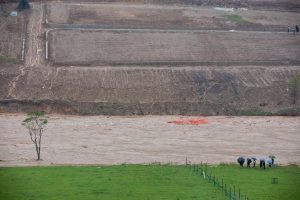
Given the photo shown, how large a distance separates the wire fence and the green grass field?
222 mm

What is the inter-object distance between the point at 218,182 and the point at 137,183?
3.12 metres

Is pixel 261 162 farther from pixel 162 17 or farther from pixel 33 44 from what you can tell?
pixel 162 17

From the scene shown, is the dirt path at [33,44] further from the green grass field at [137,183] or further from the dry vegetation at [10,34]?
the green grass field at [137,183]

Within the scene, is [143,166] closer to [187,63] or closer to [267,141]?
[267,141]

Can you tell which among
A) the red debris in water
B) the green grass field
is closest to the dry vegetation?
the red debris in water

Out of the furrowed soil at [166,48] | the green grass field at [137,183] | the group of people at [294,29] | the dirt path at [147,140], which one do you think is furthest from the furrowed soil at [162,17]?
the green grass field at [137,183]

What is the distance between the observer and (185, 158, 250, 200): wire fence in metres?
29.9

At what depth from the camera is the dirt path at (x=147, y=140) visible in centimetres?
4231

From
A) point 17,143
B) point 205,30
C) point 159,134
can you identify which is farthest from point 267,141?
point 205,30

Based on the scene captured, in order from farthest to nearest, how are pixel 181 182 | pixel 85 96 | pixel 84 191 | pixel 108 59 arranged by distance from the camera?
pixel 108 59, pixel 85 96, pixel 181 182, pixel 84 191

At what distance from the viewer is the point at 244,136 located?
4994 cm

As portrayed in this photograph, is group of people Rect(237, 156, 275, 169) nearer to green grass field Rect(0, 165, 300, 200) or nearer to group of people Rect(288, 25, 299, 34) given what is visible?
green grass field Rect(0, 165, 300, 200)

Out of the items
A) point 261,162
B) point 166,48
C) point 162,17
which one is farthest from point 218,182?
point 162,17

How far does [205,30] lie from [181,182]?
130 feet
